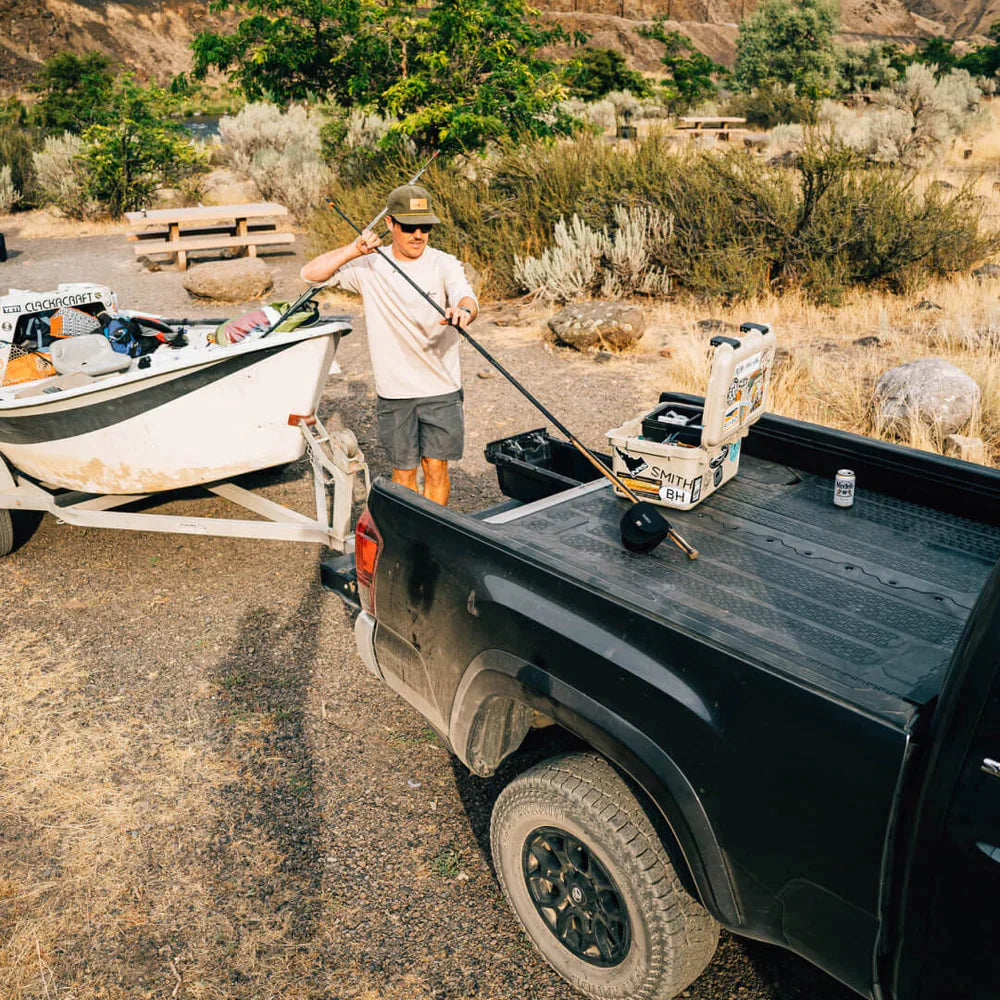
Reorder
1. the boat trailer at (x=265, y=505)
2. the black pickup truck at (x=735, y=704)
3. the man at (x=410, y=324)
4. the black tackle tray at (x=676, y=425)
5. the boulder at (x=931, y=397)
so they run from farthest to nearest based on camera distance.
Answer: the boulder at (x=931, y=397)
the boat trailer at (x=265, y=505)
the man at (x=410, y=324)
the black tackle tray at (x=676, y=425)
the black pickup truck at (x=735, y=704)

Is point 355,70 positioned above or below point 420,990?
above

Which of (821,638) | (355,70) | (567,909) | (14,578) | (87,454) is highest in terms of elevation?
(355,70)

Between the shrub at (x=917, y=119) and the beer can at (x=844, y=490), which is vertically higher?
the shrub at (x=917, y=119)

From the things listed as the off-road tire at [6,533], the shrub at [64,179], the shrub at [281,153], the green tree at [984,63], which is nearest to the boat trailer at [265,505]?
the off-road tire at [6,533]

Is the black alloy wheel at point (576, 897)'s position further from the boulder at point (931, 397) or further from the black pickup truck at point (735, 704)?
the boulder at point (931, 397)

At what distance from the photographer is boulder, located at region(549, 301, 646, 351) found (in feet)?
31.1

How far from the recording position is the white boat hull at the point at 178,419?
4.51 m

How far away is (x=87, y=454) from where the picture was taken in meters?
4.74

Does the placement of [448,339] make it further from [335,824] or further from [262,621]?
[335,824]

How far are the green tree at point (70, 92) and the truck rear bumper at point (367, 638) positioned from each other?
2355cm

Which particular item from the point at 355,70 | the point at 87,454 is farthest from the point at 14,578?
the point at 355,70

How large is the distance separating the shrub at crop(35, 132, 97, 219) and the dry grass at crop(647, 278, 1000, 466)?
1408 cm

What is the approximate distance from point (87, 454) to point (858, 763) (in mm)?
4198

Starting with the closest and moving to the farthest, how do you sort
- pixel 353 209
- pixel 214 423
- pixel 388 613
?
1. pixel 388 613
2. pixel 214 423
3. pixel 353 209
